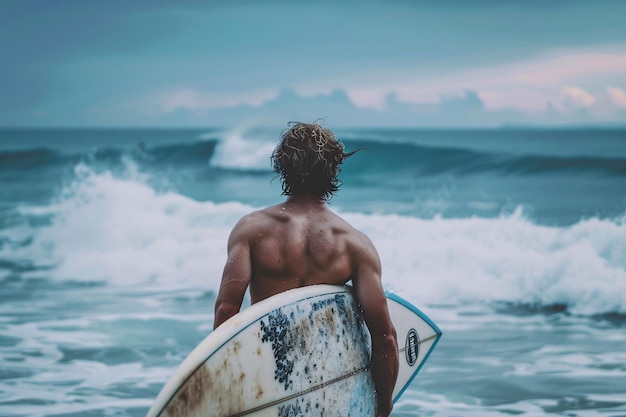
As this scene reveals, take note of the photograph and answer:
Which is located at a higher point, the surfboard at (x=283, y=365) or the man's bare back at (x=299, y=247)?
the man's bare back at (x=299, y=247)

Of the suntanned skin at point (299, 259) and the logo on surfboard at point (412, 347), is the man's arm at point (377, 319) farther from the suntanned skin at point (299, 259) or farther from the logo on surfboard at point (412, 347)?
the logo on surfboard at point (412, 347)

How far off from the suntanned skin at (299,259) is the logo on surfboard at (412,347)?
0.78 meters

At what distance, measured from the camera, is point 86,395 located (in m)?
6.14

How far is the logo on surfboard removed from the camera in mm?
4008

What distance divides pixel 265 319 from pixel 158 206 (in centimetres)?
1280

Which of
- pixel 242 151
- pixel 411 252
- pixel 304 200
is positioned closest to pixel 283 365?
pixel 304 200

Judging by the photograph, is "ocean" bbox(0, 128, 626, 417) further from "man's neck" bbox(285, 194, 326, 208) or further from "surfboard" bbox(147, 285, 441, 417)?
"man's neck" bbox(285, 194, 326, 208)

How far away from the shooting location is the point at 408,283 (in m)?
10.5

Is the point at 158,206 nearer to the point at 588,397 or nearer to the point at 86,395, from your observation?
the point at 86,395

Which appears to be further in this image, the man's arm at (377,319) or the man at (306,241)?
the man's arm at (377,319)

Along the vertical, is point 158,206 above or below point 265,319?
above

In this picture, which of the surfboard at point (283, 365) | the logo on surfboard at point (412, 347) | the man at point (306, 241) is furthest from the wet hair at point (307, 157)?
the logo on surfboard at point (412, 347)

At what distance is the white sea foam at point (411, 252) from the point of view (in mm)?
9820

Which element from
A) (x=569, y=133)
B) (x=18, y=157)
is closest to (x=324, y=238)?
(x=18, y=157)
